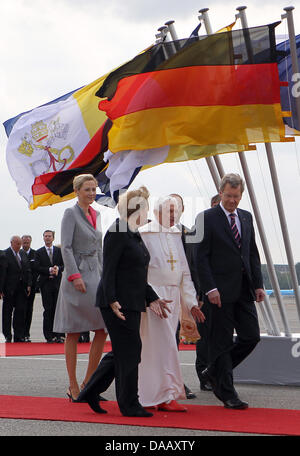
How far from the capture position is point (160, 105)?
972cm

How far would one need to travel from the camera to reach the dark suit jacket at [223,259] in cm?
758

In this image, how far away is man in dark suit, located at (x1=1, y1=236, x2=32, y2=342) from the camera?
624 inches

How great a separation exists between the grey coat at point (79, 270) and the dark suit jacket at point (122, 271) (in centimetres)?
79

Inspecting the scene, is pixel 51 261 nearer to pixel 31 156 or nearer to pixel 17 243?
pixel 17 243

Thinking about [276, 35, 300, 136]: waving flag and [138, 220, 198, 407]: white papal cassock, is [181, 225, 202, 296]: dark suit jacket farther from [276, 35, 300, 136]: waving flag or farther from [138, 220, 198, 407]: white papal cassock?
[276, 35, 300, 136]: waving flag

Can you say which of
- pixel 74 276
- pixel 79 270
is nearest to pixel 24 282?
pixel 79 270

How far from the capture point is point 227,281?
299 inches

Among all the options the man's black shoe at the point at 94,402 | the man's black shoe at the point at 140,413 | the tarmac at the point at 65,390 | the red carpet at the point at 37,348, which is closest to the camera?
the tarmac at the point at 65,390

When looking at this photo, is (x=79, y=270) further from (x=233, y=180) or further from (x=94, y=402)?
(x=233, y=180)

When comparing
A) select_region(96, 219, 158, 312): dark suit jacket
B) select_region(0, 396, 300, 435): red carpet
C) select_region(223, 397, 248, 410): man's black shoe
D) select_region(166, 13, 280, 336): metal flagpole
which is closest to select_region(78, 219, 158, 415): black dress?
select_region(96, 219, 158, 312): dark suit jacket

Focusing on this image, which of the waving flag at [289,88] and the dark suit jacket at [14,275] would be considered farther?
the dark suit jacket at [14,275]

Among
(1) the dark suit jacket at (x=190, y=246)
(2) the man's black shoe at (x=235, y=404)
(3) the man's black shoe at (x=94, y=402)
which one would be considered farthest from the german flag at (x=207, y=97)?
(3) the man's black shoe at (x=94, y=402)

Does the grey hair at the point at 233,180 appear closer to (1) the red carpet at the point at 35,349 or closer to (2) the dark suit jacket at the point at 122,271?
(2) the dark suit jacket at the point at 122,271

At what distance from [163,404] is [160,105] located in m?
3.71
